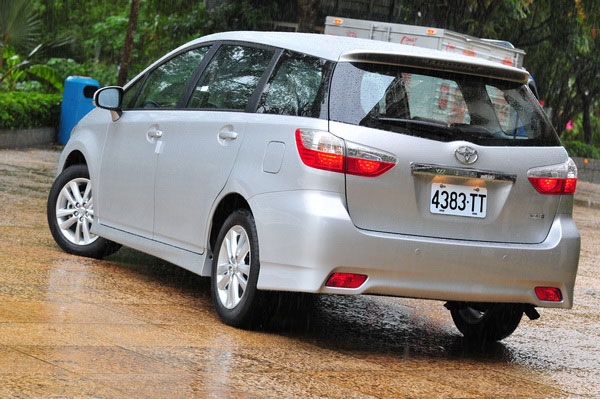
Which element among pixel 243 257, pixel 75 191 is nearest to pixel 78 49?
pixel 75 191

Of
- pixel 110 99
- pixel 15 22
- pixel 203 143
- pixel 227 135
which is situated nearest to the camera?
pixel 227 135

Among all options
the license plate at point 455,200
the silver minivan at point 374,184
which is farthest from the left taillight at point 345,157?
the license plate at point 455,200

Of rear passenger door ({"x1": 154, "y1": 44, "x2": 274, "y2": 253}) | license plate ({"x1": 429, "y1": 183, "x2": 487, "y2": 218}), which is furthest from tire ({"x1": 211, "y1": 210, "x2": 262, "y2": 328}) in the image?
license plate ({"x1": 429, "y1": 183, "x2": 487, "y2": 218})

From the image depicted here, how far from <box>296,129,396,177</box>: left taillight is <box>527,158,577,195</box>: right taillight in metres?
0.89

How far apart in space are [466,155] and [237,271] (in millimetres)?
1462

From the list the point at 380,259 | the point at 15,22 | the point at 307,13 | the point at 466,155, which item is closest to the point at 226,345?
the point at 380,259

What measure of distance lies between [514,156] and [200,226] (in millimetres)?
1932

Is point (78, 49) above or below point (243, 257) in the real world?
below

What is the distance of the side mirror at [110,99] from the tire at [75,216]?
23.4 inches

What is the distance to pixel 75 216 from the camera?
8.83 meters

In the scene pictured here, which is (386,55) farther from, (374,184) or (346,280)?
(346,280)

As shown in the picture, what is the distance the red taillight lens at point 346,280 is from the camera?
6.21 meters

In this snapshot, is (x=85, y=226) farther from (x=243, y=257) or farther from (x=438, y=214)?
(x=438, y=214)

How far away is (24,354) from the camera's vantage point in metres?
5.47
